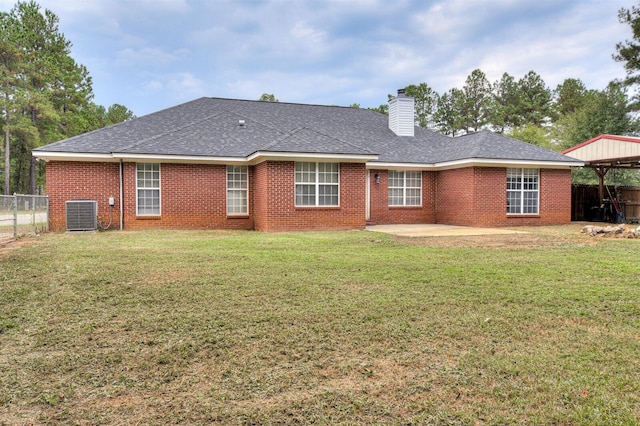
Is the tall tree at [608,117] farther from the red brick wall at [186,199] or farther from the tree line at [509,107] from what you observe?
the red brick wall at [186,199]

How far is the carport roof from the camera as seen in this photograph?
17203 millimetres

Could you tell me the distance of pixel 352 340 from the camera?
148 inches

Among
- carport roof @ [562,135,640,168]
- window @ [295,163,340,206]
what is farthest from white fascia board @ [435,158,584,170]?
window @ [295,163,340,206]

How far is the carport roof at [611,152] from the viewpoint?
1720cm

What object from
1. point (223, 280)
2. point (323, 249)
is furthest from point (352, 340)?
point (323, 249)

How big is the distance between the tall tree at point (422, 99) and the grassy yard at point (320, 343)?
37.5 metres

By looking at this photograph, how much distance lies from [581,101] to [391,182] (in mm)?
39249

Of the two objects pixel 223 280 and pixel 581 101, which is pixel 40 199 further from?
pixel 581 101

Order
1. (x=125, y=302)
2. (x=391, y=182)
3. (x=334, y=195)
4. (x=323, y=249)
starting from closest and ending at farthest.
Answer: (x=125, y=302)
(x=323, y=249)
(x=334, y=195)
(x=391, y=182)

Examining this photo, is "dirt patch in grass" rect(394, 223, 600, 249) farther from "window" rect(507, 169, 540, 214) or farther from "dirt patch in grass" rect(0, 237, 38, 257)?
"dirt patch in grass" rect(0, 237, 38, 257)

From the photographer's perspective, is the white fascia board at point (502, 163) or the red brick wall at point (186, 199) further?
the white fascia board at point (502, 163)

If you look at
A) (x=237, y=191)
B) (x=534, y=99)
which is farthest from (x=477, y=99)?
(x=237, y=191)

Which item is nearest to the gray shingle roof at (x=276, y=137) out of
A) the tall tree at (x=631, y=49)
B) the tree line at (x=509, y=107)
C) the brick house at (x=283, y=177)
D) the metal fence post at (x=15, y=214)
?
the brick house at (x=283, y=177)

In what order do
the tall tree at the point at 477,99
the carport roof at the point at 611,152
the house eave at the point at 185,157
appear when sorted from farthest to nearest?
the tall tree at the point at 477,99 → the carport roof at the point at 611,152 → the house eave at the point at 185,157
